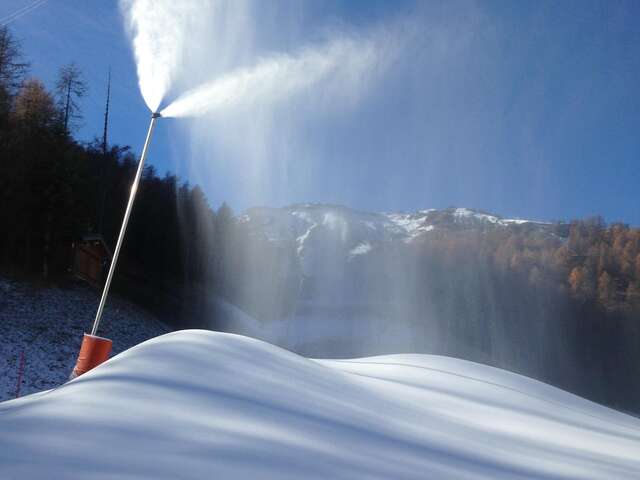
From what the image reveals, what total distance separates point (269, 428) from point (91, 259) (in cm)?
3038

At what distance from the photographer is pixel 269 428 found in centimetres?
221

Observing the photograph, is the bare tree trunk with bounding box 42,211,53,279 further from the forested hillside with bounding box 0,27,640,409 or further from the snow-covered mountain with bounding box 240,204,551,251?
the snow-covered mountain with bounding box 240,204,551,251

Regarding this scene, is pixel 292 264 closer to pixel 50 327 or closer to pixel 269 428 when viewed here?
pixel 50 327

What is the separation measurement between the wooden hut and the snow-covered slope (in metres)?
27.2

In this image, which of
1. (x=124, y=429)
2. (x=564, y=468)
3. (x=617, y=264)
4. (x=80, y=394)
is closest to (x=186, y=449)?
(x=124, y=429)

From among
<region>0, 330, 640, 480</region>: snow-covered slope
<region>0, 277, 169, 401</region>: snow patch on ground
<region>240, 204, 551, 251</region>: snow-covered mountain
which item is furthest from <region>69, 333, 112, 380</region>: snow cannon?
<region>240, 204, 551, 251</region>: snow-covered mountain

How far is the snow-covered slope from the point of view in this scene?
69.9 inches

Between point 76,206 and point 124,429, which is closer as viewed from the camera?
point 124,429

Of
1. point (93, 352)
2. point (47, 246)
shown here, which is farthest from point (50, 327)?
point (93, 352)

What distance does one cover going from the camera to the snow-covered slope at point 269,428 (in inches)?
69.9

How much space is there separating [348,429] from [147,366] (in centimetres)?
120

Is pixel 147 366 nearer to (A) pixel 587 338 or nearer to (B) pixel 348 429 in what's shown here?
(B) pixel 348 429

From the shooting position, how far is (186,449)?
1.84 meters

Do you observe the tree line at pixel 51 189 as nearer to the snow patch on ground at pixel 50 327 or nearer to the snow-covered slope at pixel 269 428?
the snow patch on ground at pixel 50 327
